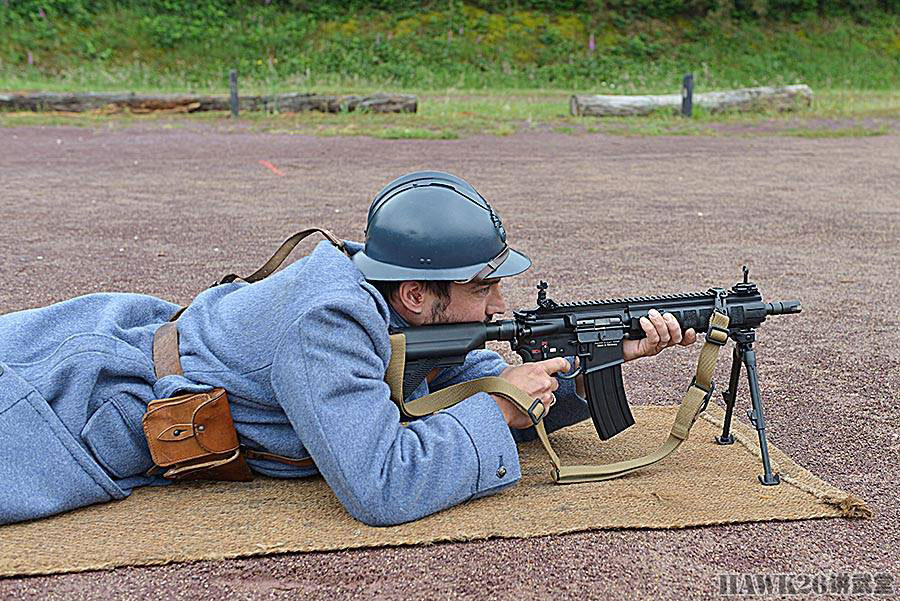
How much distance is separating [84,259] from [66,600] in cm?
573

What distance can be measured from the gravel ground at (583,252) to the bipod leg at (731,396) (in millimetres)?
281

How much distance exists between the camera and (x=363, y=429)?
10.9ft

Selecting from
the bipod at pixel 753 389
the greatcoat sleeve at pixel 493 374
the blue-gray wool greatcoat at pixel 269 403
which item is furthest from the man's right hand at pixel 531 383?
the bipod at pixel 753 389

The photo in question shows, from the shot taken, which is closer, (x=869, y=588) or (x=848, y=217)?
(x=869, y=588)

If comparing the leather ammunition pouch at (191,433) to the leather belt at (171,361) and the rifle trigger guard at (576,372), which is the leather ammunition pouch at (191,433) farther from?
the rifle trigger guard at (576,372)

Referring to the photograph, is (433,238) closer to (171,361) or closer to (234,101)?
(171,361)

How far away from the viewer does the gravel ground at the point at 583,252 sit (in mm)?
3260

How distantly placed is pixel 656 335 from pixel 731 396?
556 millimetres

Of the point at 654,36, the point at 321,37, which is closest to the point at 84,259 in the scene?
the point at 321,37

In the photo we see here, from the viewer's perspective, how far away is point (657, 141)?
17.7m

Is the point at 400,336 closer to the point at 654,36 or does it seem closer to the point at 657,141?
the point at 657,141

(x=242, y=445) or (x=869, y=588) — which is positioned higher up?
(x=242, y=445)

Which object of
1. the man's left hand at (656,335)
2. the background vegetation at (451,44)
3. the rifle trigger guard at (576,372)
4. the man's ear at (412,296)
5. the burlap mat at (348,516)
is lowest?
the burlap mat at (348,516)

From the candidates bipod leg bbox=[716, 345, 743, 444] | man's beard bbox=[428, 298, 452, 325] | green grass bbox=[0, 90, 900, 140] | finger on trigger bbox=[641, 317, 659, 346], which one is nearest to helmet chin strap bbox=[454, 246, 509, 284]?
man's beard bbox=[428, 298, 452, 325]
